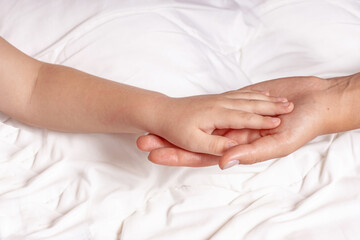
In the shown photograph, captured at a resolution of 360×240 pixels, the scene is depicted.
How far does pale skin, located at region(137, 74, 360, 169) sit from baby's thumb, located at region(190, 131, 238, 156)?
0.02 meters

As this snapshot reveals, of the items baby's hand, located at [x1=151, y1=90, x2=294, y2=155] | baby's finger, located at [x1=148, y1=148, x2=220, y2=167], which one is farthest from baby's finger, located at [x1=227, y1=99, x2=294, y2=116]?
baby's finger, located at [x1=148, y1=148, x2=220, y2=167]

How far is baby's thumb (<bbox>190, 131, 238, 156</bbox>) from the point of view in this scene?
3.49 feet

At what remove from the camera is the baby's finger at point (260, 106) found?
1.12 meters

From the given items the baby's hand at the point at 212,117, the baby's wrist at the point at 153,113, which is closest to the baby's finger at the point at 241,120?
the baby's hand at the point at 212,117

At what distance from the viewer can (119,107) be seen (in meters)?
1.21

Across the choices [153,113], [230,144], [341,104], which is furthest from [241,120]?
[341,104]

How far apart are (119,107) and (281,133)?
36cm

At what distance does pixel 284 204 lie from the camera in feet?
3.72

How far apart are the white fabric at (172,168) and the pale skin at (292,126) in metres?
0.06

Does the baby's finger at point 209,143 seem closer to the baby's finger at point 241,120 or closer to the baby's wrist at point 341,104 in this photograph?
the baby's finger at point 241,120

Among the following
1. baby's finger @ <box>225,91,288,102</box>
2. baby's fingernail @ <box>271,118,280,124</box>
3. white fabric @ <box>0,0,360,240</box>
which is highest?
baby's finger @ <box>225,91,288,102</box>

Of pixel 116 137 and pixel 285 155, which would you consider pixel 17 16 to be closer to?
pixel 116 137

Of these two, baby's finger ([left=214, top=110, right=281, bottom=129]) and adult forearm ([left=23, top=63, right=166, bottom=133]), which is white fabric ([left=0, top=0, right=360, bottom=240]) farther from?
baby's finger ([left=214, top=110, right=281, bottom=129])

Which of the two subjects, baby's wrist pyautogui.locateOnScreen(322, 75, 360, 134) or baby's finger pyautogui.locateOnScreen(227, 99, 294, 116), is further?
baby's wrist pyautogui.locateOnScreen(322, 75, 360, 134)
